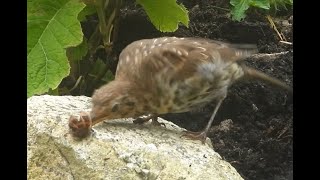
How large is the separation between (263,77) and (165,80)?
565mm

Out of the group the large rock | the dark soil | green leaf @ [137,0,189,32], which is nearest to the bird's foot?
the large rock

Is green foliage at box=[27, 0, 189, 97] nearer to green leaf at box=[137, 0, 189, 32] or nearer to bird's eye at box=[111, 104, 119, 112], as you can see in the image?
green leaf at box=[137, 0, 189, 32]

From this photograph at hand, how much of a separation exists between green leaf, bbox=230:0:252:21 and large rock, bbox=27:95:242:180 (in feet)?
2.60

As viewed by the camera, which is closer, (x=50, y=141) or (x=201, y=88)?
(x=50, y=141)

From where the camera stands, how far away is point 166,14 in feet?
10.2

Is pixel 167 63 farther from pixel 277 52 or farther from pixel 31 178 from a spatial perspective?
pixel 277 52

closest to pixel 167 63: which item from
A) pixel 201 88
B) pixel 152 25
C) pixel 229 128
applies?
pixel 201 88

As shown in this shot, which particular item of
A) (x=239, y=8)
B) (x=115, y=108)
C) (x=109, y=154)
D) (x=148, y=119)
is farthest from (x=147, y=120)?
(x=239, y=8)

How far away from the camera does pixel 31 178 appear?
2.36 metres

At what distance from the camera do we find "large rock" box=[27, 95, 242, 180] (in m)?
2.30

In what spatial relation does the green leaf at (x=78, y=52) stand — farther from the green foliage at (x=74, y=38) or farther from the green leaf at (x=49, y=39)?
the green leaf at (x=49, y=39)

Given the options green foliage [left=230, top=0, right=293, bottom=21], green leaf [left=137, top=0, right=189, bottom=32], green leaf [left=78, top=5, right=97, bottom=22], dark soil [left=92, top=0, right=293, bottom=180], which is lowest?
dark soil [left=92, top=0, right=293, bottom=180]

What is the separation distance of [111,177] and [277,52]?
1.31 metres

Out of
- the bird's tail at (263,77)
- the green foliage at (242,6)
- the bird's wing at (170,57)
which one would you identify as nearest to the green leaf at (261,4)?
the green foliage at (242,6)
